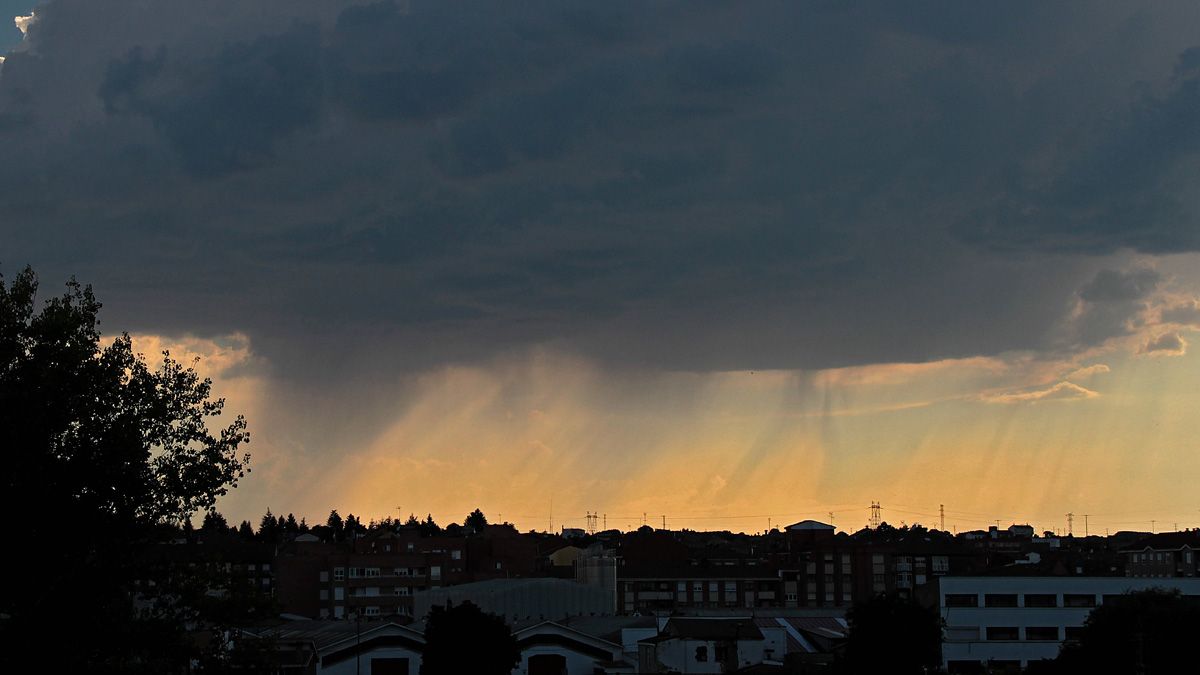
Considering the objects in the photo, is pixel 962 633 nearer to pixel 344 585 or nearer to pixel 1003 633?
pixel 1003 633

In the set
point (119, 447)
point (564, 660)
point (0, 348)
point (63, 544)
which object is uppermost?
point (0, 348)

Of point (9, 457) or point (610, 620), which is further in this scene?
point (610, 620)

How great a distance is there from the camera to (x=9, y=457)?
3975 cm

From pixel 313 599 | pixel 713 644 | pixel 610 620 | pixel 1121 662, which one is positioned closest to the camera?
pixel 1121 662

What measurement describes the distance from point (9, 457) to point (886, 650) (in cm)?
6907

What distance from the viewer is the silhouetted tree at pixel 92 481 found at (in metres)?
39.6

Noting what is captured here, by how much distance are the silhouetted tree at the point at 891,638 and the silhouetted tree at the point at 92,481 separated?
209 ft

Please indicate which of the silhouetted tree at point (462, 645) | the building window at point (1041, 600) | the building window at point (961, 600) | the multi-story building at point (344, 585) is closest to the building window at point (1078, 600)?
the building window at point (1041, 600)

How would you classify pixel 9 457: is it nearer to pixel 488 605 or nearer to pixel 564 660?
pixel 564 660

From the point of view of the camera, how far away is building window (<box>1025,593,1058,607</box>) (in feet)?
445

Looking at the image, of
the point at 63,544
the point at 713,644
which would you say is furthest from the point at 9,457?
the point at 713,644

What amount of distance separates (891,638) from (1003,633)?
141 feet

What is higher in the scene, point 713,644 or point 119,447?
point 119,447

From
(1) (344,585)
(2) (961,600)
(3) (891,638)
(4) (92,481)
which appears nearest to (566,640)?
(2) (961,600)
